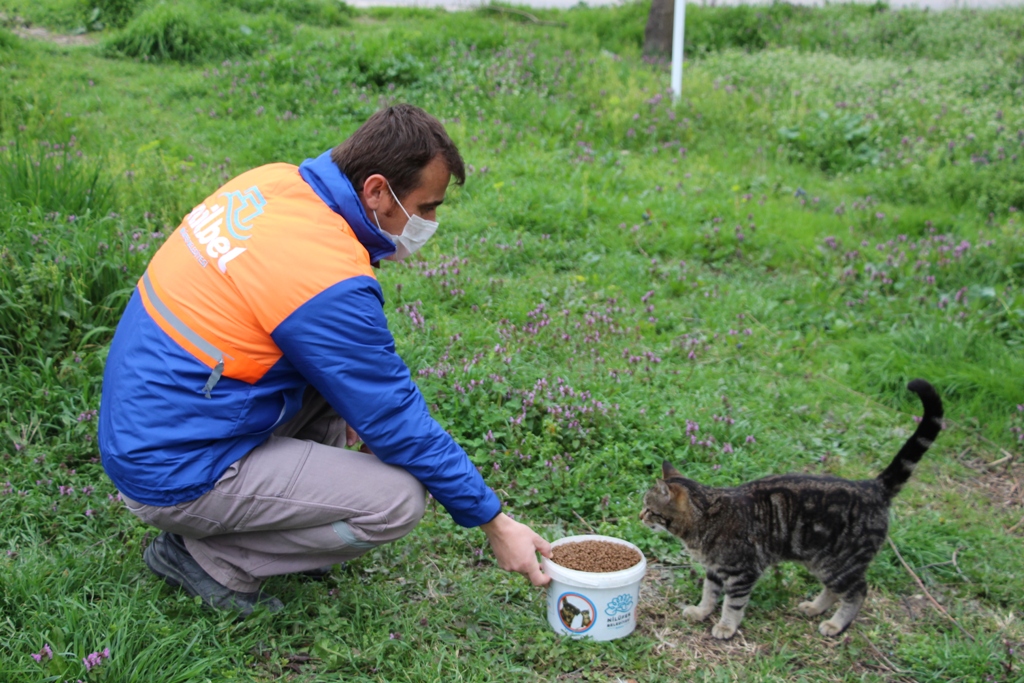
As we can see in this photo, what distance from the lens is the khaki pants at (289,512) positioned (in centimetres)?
273

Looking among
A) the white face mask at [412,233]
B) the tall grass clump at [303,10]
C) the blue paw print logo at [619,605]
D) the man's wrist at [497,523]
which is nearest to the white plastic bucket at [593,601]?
the blue paw print logo at [619,605]

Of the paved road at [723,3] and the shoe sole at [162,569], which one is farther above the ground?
the paved road at [723,3]

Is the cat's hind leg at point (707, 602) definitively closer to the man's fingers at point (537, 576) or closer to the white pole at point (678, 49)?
the man's fingers at point (537, 576)

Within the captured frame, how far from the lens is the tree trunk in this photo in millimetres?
11062

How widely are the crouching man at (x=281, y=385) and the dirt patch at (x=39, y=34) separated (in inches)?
363

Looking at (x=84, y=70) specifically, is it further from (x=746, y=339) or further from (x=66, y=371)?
(x=746, y=339)

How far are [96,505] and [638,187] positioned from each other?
518 cm

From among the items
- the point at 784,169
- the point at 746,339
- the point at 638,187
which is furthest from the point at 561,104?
the point at 746,339

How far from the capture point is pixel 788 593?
360 cm

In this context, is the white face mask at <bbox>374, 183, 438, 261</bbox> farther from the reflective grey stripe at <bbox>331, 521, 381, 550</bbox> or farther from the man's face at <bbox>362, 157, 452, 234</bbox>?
the reflective grey stripe at <bbox>331, 521, 381, 550</bbox>

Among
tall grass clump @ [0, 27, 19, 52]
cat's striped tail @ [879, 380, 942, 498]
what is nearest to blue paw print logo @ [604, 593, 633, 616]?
cat's striped tail @ [879, 380, 942, 498]

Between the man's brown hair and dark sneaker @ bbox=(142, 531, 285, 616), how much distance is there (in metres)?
1.49

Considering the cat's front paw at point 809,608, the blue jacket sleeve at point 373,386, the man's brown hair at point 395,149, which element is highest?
the man's brown hair at point 395,149

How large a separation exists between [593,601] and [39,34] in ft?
36.4
